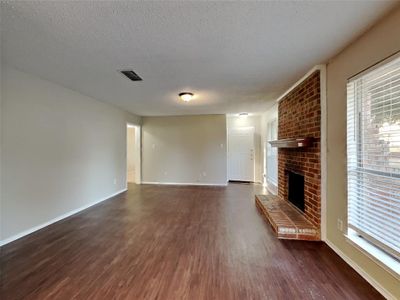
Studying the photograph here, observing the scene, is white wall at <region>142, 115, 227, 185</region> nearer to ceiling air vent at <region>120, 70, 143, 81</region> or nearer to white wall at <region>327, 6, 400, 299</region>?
ceiling air vent at <region>120, 70, 143, 81</region>

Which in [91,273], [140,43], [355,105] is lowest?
[91,273]

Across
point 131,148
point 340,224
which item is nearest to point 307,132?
point 340,224

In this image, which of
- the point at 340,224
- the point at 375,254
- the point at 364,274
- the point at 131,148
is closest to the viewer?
the point at 375,254

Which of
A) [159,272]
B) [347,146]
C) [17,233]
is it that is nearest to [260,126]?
[347,146]

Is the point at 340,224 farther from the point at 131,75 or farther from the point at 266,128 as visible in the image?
the point at 266,128

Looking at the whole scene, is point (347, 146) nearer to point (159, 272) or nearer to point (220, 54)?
point (220, 54)

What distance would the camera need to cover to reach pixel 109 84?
10.7 feet

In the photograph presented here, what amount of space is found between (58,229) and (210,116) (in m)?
4.81

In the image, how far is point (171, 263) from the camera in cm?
A: 212

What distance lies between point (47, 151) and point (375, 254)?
4336 mm

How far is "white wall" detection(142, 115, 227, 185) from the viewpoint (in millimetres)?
6391

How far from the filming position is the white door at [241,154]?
6.92 metres

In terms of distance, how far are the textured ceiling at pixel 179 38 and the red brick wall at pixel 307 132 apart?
292 millimetres

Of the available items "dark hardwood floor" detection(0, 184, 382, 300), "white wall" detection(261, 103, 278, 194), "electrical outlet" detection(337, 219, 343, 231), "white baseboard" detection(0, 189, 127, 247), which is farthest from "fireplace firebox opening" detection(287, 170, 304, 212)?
"white baseboard" detection(0, 189, 127, 247)
